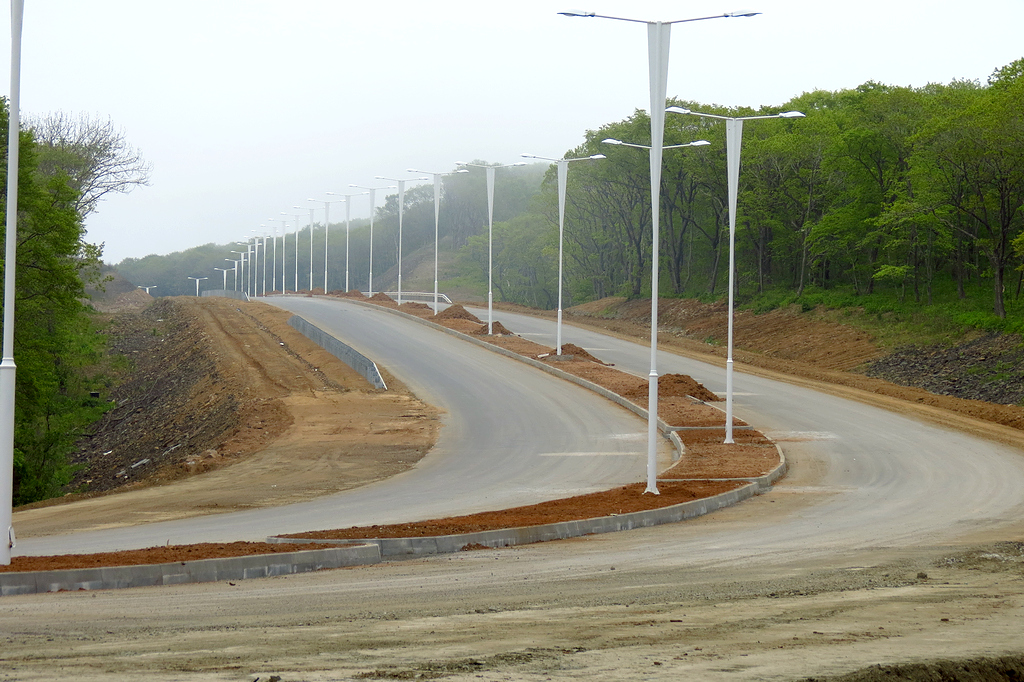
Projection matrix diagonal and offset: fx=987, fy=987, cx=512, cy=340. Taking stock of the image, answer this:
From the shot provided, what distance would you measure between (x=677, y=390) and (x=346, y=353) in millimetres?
17725

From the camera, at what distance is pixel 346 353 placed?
4925 cm

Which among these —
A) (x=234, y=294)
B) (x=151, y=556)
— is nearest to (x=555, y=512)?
(x=151, y=556)

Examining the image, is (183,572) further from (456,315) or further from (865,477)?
(456,315)

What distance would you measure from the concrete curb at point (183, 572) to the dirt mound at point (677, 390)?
2585 cm

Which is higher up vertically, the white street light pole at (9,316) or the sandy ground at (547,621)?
the white street light pole at (9,316)

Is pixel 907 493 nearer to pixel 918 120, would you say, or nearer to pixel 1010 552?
pixel 1010 552

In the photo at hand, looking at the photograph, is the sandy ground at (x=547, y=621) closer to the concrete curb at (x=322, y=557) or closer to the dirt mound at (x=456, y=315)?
the concrete curb at (x=322, y=557)

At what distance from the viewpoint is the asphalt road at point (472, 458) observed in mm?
19125

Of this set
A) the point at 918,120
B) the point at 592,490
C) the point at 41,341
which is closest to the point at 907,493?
the point at 592,490

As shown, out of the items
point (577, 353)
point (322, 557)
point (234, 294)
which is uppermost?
point (234, 294)

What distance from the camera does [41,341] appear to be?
121ft

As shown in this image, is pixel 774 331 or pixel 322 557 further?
pixel 774 331

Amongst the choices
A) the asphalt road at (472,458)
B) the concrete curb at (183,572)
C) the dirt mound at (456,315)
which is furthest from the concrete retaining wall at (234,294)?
the concrete curb at (183,572)

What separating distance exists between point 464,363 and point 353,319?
72.2 ft
